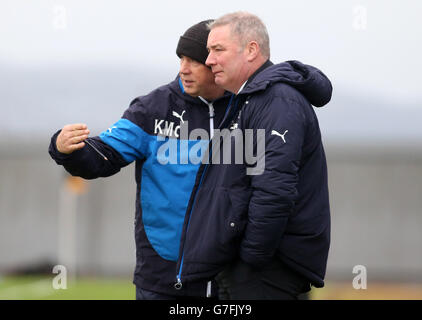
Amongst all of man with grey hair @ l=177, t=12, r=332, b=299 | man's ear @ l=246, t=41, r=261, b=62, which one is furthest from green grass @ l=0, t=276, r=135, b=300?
man's ear @ l=246, t=41, r=261, b=62

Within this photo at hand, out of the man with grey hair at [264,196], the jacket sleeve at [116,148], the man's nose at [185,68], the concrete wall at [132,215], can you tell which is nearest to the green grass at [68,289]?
the concrete wall at [132,215]

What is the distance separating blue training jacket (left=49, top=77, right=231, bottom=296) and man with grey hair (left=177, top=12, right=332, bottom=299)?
1.29 ft

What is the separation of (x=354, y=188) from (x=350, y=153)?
0.80 metres

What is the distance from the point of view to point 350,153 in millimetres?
16391

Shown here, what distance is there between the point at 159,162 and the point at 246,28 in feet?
2.84

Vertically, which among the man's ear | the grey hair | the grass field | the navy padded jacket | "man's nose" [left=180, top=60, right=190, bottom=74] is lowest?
the grass field

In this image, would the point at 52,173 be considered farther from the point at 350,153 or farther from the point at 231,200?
the point at 231,200

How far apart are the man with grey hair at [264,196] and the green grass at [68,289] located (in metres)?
7.53

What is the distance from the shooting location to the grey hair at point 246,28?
3.38 m

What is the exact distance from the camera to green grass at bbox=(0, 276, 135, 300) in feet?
36.8

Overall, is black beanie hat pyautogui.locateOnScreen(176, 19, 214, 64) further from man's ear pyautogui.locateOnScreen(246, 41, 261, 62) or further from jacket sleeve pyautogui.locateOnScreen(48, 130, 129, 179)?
jacket sleeve pyautogui.locateOnScreen(48, 130, 129, 179)

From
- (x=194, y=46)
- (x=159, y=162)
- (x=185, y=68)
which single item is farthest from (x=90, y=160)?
(x=194, y=46)
